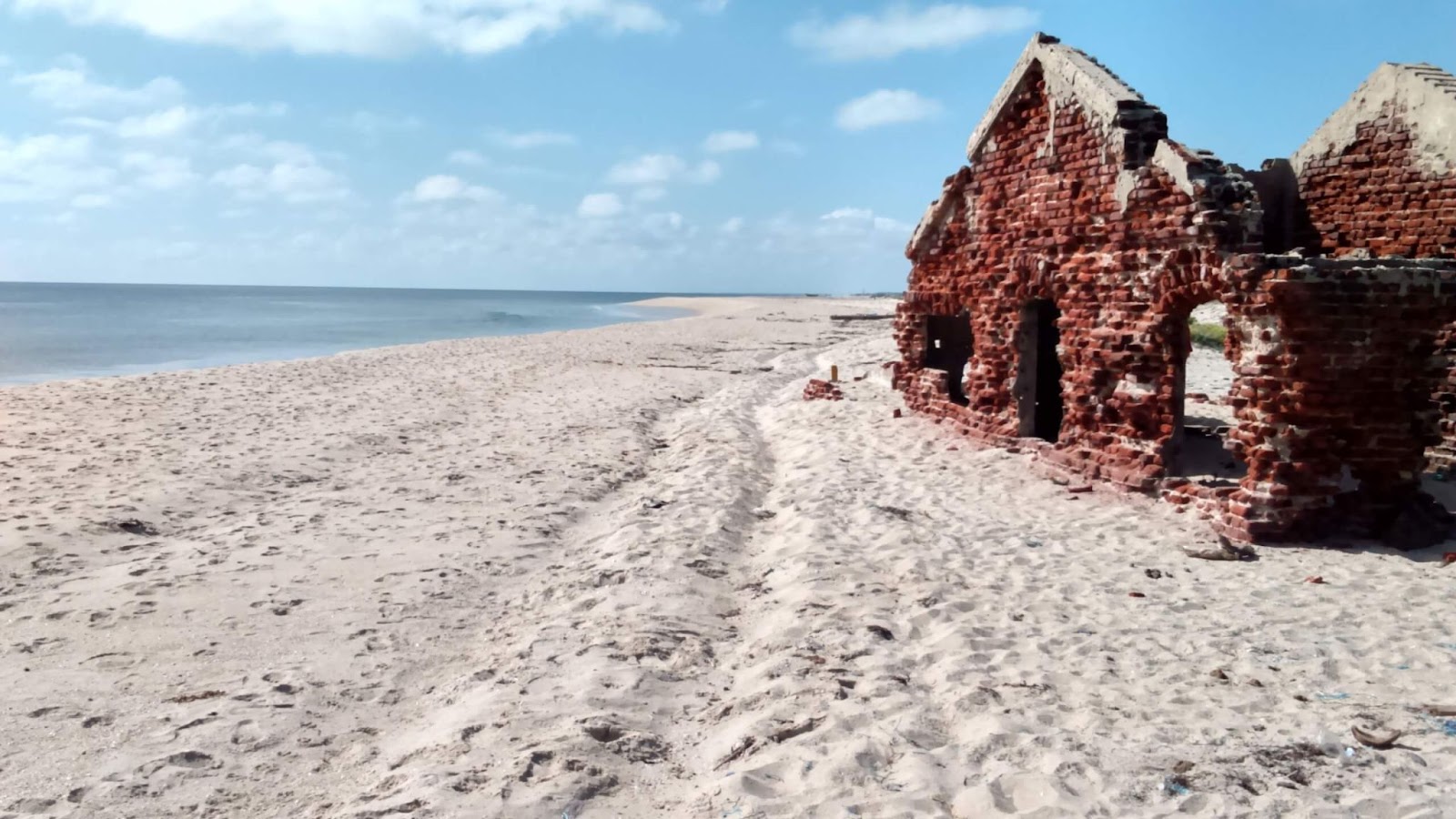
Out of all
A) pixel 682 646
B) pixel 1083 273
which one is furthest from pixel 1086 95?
pixel 682 646

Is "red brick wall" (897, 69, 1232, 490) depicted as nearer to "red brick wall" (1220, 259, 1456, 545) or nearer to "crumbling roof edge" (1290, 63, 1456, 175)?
"red brick wall" (1220, 259, 1456, 545)

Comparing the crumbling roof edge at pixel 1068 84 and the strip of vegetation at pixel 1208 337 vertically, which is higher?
the crumbling roof edge at pixel 1068 84

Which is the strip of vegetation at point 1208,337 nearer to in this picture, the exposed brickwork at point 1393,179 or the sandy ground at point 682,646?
the exposed brickwork at point 1393,179

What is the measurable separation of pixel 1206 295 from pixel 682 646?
5678 millimetres

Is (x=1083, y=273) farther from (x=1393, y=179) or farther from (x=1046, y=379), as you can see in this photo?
(x=1393, y=179)

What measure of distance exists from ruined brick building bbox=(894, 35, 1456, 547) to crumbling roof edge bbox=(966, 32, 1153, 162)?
0.08 feet

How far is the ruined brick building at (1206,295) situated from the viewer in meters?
7.50

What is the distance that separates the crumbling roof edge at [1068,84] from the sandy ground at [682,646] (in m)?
3.77

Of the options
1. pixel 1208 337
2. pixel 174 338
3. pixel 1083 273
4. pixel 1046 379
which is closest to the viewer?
pixel 1083 273

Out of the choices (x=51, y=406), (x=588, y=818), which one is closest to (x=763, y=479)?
(x=588, y=818)

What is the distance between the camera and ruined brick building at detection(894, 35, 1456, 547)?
24.6 feet

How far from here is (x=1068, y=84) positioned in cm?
969

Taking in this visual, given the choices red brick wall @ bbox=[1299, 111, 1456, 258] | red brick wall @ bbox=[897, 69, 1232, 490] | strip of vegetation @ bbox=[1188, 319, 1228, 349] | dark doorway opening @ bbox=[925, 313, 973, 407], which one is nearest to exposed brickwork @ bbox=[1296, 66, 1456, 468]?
red brick wall @ bbox=[1299, 111, 1456, 258]

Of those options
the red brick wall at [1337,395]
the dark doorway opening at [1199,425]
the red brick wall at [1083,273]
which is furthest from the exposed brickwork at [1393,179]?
the red brick wall at [1083,273]
